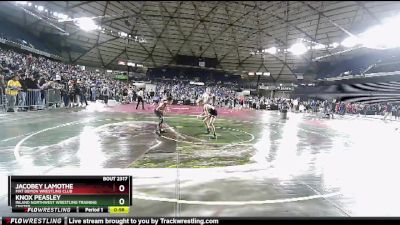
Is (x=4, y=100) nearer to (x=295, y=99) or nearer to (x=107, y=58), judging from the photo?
(x=107, y=58)

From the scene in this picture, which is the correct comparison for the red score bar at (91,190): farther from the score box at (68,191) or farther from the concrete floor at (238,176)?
the concrete floor at (238,176)

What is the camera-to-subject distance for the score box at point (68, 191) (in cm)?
323

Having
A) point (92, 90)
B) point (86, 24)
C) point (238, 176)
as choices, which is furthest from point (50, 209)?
point (92, 90)

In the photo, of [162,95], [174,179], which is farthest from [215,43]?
[162,95]

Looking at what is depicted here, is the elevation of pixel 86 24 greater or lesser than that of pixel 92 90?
greater

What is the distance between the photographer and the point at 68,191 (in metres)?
3.25

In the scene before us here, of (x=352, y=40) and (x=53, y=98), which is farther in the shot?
(x=53, y=98)

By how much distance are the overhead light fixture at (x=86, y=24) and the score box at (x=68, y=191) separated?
5.56 feet

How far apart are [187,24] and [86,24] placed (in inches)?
122

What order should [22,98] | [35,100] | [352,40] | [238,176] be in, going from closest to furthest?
1. [352,40]
2. [238,176]
3. [22,98]
4. [35,100]

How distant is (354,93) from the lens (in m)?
35.8

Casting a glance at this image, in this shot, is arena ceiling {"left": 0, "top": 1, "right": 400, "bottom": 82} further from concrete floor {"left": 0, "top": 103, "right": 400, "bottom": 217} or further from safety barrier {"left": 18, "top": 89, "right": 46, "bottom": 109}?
safety barrier {"left": 18, "top": 89, "right": 46, "bottom": 109}

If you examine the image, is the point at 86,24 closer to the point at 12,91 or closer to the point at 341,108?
the point at 12,91

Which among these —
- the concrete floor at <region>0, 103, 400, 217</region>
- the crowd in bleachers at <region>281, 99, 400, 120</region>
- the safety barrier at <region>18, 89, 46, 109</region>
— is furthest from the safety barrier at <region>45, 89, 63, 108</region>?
the crowd in bleachers at <region>281, 99, 400, 120</region>
